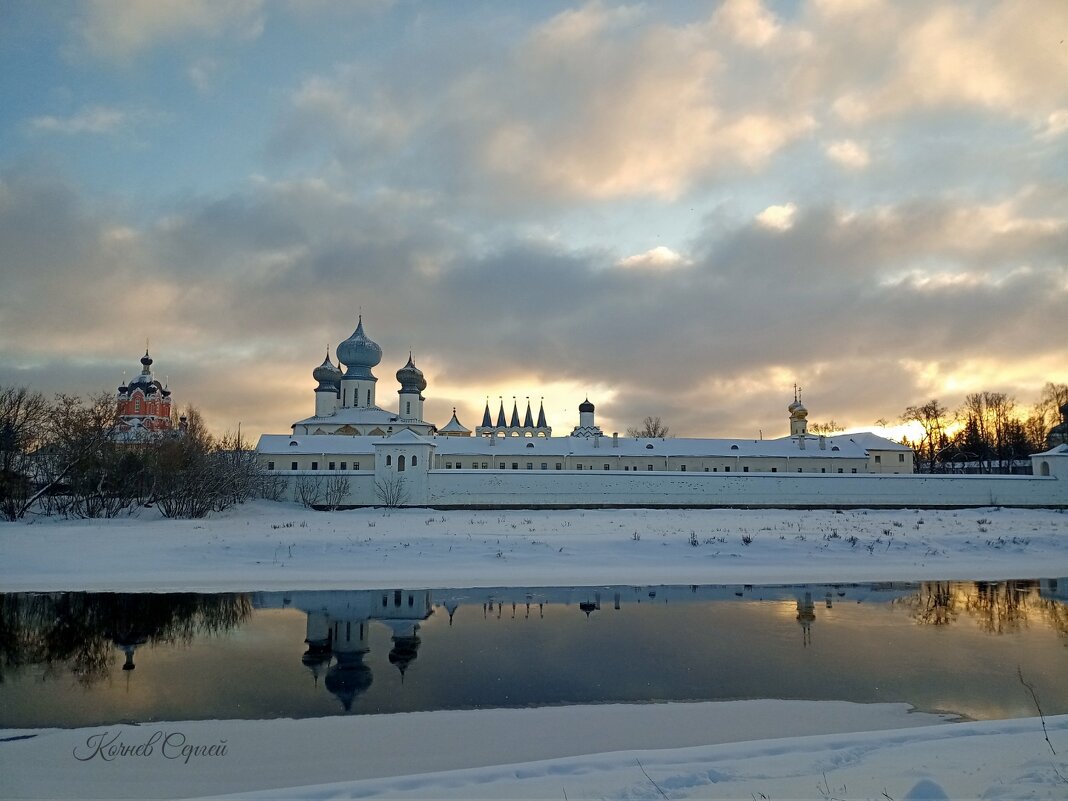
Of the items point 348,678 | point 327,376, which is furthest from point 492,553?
point 327,376

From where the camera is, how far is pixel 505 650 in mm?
10070

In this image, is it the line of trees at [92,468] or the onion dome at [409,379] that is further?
the onion dome at [409,379]

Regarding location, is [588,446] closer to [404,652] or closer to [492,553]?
[492,553]

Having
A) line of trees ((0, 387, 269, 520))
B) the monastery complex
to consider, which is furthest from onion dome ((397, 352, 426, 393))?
line of trees ((0, 387, 269, 520))

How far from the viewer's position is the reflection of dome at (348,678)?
7984 millimetres

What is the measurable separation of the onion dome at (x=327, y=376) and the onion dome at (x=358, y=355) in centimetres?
85

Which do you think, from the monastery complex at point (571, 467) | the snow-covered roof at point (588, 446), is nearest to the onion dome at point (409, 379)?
the monastery complex at point (571, 467)

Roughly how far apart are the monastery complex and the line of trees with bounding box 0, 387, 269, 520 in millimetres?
5790

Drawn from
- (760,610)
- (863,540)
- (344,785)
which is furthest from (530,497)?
(344,785)

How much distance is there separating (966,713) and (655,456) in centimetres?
3496

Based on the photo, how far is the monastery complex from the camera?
33.5 metres

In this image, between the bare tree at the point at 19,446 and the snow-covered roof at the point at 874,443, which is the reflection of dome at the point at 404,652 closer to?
the bare tree at the point at 19,446

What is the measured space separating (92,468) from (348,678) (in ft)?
82.2

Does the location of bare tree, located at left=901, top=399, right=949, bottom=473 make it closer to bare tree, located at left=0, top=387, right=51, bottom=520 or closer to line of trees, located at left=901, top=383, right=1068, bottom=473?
line of trees, located at left=901, top=383, right=1068, bottom=473
